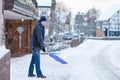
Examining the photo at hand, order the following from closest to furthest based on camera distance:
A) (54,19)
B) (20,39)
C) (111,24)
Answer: (20,39) → (54,19) → (111,24)

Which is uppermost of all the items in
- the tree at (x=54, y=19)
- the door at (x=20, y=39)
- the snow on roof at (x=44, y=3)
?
the snow on roof at (x=44, y=3)

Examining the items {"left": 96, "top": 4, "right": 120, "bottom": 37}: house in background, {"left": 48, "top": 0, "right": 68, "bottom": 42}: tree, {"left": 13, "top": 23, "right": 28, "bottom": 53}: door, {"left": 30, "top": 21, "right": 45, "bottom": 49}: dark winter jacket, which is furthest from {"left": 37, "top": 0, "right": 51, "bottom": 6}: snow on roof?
{"left": 96, "top": 4, "right": 120, "bottom": 37}: house in background

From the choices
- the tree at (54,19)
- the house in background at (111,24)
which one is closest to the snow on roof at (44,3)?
the tree at (54,19)

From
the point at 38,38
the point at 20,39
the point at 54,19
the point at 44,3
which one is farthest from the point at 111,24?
the point at 38,38

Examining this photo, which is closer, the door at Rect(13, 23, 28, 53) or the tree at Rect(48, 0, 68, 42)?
the door at Rect(13, 23, 28, 53)

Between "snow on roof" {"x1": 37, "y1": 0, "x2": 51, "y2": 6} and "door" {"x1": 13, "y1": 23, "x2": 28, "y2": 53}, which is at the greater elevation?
"snow on roof" {"x1": 37, "y1": 0, "x2": 51, "y2": 6}

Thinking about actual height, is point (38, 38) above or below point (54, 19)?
below

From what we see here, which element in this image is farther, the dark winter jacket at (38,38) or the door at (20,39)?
the door at (20,39)

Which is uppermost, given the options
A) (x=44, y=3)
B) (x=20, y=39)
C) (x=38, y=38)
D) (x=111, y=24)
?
(x=44, y=3)

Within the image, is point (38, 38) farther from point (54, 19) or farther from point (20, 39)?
point (54, 19)

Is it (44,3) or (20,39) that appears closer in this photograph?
(20,39)

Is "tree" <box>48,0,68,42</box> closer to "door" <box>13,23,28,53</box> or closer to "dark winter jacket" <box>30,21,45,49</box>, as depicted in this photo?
"door" <box>13,23,28,53</box>

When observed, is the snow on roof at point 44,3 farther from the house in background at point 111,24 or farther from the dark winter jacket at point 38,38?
the house in background at point 111,24

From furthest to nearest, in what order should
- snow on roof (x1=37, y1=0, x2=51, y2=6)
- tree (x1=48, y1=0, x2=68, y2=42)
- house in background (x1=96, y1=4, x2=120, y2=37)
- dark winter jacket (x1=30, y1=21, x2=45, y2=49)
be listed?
house in background (x1=96, y1=4, x2=120, y2=37) < tree (x1=48, y1=0, x2=68, y2=42) < snow on roof (x1=37, y1=0, x2=51, y2=6) < dark winter jacket (x1=30, y1=21, x2=45, y2=49)
